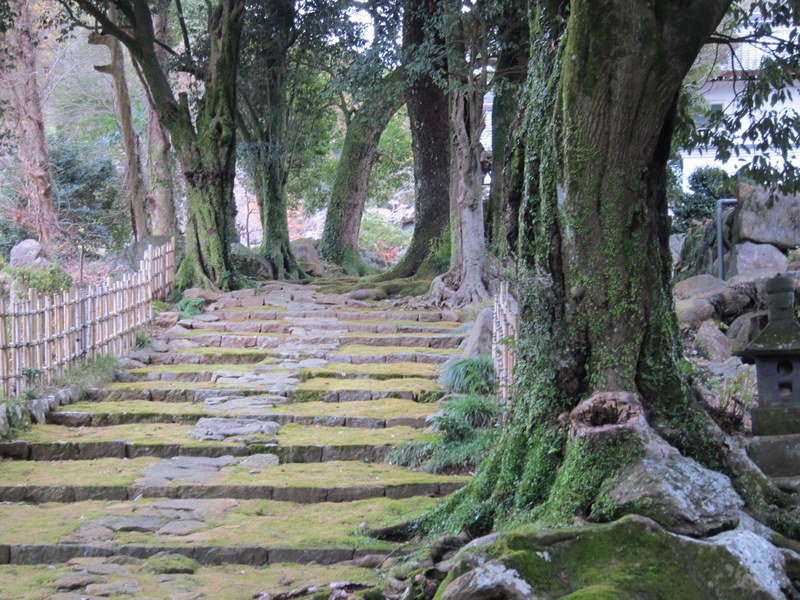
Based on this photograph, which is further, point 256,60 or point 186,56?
point 256,60

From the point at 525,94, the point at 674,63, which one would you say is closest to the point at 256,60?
the point at 525,94

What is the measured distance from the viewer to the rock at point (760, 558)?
149 inches

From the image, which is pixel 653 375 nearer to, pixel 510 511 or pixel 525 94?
pixel 510 511

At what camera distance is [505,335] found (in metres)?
8.51

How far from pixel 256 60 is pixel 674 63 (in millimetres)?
17826

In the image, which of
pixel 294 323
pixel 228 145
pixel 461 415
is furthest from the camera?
pixel 228 145

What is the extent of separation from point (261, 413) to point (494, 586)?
587 centimetres

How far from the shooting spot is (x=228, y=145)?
1695 cm

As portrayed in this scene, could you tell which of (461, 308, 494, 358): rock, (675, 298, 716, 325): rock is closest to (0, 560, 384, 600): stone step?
(461, 308, 494, 358): rock

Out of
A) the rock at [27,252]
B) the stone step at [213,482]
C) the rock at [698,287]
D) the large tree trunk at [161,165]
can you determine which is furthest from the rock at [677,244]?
the rock at [27,252]

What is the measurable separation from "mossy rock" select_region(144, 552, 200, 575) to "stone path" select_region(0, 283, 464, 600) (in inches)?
0.5

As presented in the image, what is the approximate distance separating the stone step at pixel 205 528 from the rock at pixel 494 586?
5.78 feet

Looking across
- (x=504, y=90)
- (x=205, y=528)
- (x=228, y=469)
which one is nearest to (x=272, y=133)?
(x=504, y=90)

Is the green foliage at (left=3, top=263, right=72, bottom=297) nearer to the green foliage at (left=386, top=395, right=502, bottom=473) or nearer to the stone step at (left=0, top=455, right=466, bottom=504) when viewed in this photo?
the stone step at (left=0, top=455, right=466, bottom=504)
